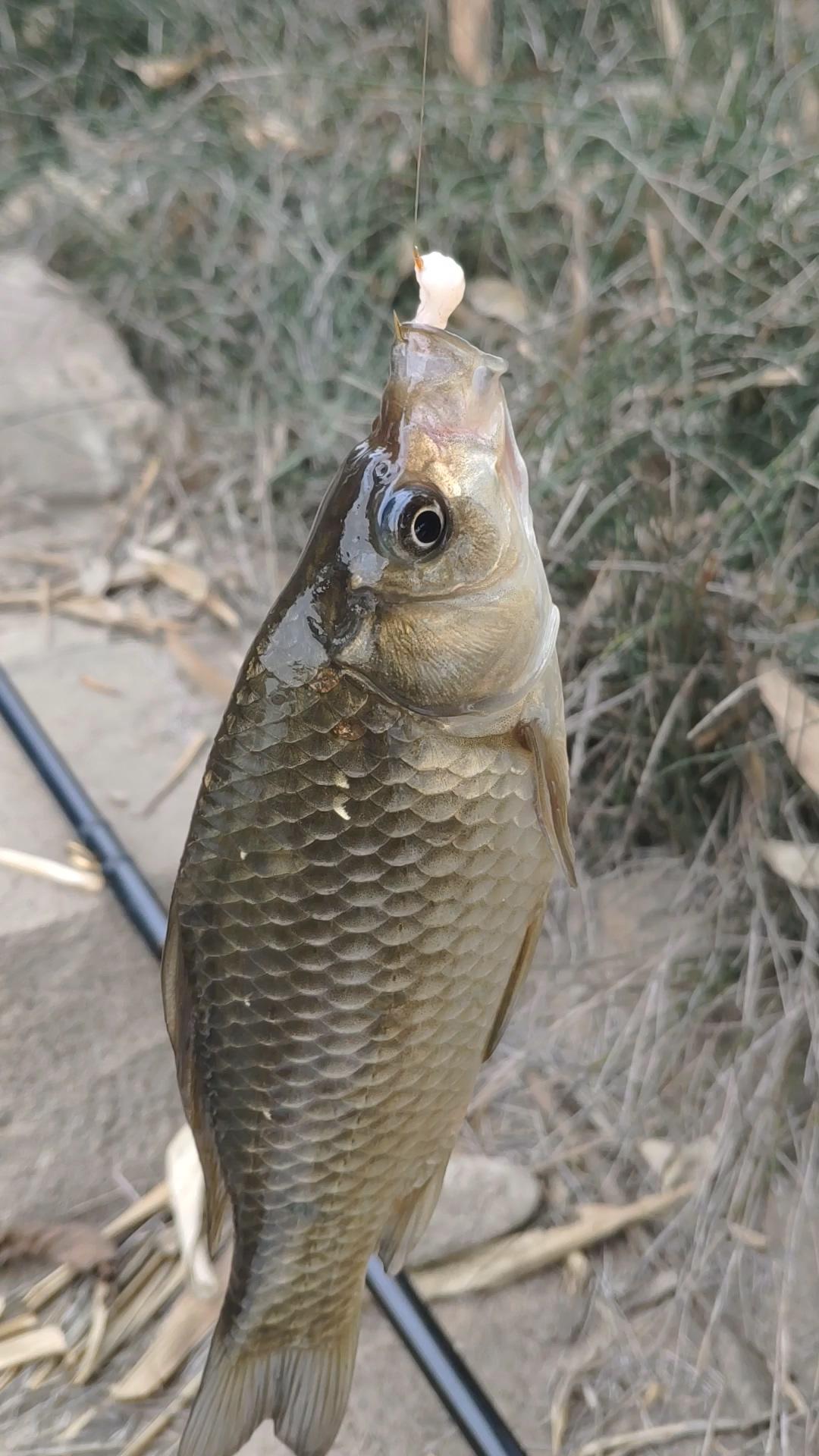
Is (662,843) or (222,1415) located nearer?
(222,1415)

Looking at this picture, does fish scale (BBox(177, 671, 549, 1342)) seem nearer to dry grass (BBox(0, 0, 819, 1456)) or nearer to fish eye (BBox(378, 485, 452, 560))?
fish eye (BBox(378, 485, 452, 560))

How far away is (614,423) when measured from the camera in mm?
1698

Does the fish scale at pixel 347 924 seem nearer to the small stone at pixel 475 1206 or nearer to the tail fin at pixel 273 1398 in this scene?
the tail fin at pixel 273 1398

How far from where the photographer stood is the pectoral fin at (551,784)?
0.73m

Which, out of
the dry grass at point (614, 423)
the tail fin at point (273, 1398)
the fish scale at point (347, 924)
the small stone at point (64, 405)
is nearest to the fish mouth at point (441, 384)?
the fish scale at point (347, 924)

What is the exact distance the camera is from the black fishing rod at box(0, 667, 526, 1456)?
0.97m

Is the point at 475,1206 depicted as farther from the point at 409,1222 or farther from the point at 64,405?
the point at 64,405

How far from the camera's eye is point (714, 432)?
1.66m

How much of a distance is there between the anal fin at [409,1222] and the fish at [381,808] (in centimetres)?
9

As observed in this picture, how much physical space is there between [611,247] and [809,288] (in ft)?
1.56

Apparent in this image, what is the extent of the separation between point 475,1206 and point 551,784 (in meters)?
0.82

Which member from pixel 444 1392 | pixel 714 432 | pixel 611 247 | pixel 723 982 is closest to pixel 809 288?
pixel 714 432

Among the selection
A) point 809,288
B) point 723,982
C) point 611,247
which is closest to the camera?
point 723,982

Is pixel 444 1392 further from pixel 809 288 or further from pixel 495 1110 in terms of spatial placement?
pixel 809 288
